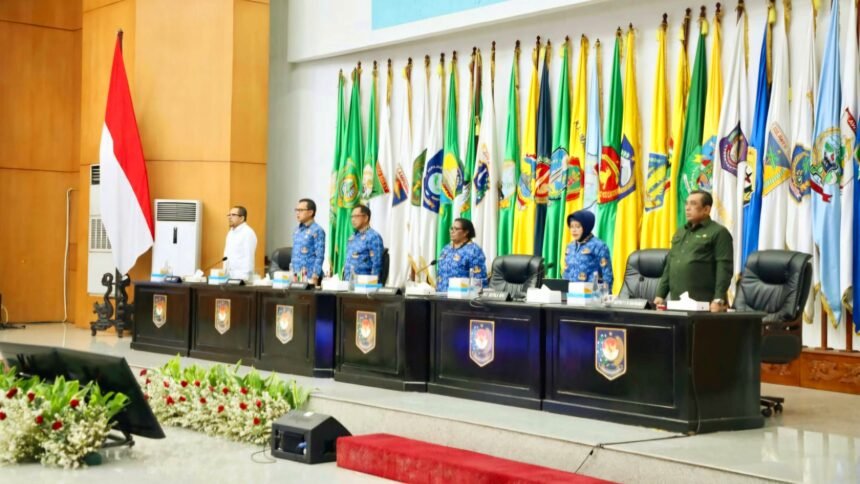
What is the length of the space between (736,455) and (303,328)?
3518 mm

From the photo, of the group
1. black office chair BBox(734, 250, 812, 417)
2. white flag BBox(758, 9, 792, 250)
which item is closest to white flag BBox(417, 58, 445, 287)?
white flag BBox(758, 9, 792, 250)

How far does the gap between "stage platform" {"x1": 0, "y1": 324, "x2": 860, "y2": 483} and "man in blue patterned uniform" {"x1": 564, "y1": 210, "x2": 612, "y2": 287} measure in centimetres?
137

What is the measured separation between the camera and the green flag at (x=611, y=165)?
26.3 feet

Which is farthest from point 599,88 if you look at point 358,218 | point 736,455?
point 736,455

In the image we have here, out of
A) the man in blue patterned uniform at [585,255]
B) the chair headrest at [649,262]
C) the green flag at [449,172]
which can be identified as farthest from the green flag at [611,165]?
the green flag at [449,172]

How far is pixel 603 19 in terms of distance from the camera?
8.36m

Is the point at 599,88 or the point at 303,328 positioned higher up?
the point at 599,88

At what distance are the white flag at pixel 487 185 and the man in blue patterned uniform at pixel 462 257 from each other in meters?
1.85

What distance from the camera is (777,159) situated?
708 cm

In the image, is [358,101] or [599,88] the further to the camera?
[358,101]

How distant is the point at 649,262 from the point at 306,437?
264 cm

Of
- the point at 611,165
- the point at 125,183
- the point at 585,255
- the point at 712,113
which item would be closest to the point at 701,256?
the point at 585,255

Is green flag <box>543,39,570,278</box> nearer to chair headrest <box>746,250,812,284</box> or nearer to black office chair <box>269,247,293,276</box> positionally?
black office chair <box>269,247,293,276</box>

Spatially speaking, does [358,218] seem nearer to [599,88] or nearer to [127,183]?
[599,88]
